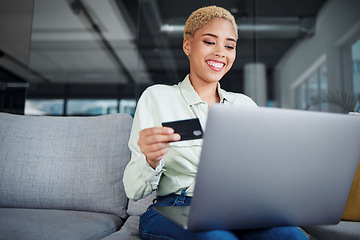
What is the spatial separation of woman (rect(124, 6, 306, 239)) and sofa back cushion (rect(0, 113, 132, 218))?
0.34 metres

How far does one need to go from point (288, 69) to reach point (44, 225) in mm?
3227

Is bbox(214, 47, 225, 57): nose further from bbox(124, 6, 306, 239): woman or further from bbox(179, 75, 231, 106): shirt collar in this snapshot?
bbox(179, 75, 231, 106): shirt collar

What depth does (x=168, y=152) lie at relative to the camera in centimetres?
113

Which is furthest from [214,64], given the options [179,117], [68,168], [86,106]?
[86,106]

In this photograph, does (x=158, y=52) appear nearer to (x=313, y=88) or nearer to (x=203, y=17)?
(x=313, y=88)

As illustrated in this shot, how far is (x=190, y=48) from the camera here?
133cm

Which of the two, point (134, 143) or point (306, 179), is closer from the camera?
point (306, 179)

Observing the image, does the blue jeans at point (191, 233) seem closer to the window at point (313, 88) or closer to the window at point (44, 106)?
the window at point (313, 88)

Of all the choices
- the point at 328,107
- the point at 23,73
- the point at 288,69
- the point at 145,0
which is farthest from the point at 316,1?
the point at 23,73

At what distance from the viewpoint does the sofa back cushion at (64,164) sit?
4.49ft

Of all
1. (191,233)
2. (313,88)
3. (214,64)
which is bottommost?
(191,233)

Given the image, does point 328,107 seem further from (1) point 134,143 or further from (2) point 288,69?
(1) point 134,143

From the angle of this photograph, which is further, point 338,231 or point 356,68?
point 356,68

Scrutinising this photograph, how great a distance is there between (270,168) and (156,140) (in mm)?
292
